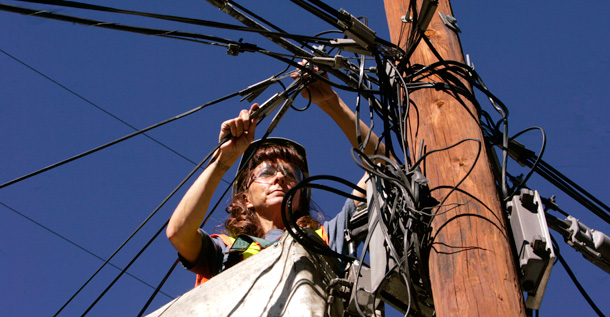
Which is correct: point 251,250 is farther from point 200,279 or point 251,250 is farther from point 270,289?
point 270,289

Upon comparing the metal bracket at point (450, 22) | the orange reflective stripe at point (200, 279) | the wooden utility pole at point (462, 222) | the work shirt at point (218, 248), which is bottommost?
the orange reflective stripe at point (200, 279)

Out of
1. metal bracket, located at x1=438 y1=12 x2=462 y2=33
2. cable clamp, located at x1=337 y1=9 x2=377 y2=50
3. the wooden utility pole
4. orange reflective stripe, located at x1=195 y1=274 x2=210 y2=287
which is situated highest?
metal bracket, located at x1=438 y1=12 x2=462 y2=33

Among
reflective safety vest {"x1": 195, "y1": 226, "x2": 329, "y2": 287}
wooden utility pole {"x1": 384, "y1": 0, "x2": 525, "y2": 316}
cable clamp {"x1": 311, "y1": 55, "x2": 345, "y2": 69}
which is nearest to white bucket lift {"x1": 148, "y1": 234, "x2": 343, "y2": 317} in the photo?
reflective safety vest {"x1": 195, "y1": 226, "x2": 329, "y2": 287}

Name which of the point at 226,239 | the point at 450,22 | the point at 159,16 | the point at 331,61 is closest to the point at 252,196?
the point at 226,239

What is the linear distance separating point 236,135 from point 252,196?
2.53 ft

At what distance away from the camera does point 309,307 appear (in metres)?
3.31

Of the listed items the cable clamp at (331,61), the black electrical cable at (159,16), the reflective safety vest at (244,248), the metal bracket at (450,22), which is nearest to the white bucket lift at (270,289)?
the reflective safety vest at (244,248)

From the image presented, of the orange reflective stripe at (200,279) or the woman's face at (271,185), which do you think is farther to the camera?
the woman's face at (271,185)

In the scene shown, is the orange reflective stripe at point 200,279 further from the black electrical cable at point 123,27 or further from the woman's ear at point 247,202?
the black electrical cable at point 123,27

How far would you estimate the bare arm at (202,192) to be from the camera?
13.4 ft

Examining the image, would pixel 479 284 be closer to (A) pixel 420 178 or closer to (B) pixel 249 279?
(A) pixel 420 178

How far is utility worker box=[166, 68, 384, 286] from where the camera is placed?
414 cm

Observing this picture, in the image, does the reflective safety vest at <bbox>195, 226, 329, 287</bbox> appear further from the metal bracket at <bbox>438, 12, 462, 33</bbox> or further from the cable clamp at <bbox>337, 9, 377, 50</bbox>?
the metal bracket at <bbox>438, 12, 462, 33</bbox>

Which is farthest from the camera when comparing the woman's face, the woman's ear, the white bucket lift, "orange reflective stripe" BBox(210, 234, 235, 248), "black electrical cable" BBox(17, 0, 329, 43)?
the woman's ear
